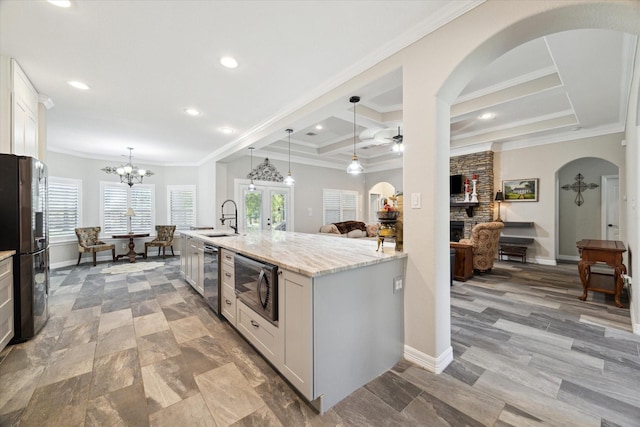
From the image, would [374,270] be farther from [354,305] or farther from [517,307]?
[517,307]

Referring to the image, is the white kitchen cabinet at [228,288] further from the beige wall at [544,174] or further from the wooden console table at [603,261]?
the beige wall at [544,174]

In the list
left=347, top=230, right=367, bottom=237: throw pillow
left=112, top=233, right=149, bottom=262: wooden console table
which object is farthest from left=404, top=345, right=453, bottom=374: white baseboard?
left=112, top=233, right=149, bottom=262: wooden console table

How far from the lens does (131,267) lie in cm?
596

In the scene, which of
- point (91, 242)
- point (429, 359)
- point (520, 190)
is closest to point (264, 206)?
point (91, 242)

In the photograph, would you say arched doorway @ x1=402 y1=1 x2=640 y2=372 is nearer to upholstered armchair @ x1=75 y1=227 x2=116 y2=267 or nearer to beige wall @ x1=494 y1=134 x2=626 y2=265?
beige wall @ x1=494 y1=134 x2=626 y2=265

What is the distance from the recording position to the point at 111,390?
185 centimetres

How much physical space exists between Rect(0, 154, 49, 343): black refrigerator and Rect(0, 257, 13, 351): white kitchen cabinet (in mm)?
72

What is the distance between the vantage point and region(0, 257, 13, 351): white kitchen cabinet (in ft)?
7.38

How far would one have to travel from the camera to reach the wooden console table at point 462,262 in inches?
183

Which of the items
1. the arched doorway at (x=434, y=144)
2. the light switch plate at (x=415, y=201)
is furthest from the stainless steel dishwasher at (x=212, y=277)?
the light switch plate at (x=415, y=201)

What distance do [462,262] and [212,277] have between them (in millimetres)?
A: 4168

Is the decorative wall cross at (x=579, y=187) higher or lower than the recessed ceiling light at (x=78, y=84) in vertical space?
lower

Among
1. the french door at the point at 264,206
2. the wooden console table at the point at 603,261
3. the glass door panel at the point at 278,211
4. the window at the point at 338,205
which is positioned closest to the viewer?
the wooden console table at the point at 603,261

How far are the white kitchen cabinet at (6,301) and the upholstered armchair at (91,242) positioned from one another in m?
4.35
